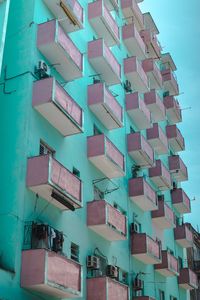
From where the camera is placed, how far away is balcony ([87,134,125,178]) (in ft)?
74.8

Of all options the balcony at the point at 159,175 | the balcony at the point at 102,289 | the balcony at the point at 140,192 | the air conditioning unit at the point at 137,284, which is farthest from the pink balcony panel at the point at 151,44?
the balcony at the point at 102,289

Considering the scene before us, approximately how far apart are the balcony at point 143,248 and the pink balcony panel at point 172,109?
49.7 ft

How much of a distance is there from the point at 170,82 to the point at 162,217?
14.0 metres

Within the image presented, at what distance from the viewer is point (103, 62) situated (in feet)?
84.2

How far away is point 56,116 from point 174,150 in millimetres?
21536

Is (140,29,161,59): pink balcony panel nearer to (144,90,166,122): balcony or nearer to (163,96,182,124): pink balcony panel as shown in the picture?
(163,96,182,124): pink balcony panel

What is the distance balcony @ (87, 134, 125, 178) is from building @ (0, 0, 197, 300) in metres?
0.05

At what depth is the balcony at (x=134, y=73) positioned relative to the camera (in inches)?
1212

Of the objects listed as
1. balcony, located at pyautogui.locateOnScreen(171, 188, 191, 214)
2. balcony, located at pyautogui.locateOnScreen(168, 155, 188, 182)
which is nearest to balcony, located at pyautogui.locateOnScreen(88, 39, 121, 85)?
balcony, located at pyautogui.locateOnScreen(168, 155, 188, 182)

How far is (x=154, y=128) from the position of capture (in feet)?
109

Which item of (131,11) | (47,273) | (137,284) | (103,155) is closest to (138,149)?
(103,155)

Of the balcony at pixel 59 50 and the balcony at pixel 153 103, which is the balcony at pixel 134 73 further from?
the balcony at pixel 59 50

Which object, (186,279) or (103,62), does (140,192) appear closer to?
(103,62)

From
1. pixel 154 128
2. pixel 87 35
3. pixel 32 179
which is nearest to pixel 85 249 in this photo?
pixel 32 179
